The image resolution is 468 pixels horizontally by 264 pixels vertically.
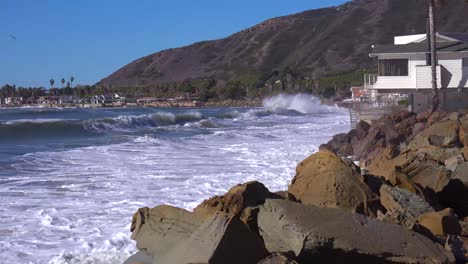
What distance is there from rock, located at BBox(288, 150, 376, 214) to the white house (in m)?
23.2

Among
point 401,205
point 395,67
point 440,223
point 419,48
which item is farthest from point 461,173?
point 419,48

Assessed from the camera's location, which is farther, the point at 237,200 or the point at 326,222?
the point at 237,200

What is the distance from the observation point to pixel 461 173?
11.2 m

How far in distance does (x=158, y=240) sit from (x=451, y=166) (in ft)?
20.2

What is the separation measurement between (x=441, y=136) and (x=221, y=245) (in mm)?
12180

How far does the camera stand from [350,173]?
360 inches

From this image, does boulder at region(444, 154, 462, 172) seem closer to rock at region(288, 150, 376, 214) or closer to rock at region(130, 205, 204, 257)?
rock at region(288, 150, 376, 214)

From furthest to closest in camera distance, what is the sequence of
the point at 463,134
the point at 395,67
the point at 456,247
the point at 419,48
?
the point at 419,48 → the point at 395,67 → the point at 463,134 → the point at 456,247

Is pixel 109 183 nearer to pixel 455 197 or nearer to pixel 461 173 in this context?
pixel 461 173

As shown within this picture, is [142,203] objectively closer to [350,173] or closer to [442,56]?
[350,173]

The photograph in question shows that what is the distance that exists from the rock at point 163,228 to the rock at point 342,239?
3.24 feet

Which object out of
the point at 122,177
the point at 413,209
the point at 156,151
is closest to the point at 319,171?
the point at 413,209

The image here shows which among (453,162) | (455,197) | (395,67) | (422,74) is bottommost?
(455,197)

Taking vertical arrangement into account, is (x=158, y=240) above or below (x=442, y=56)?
below
